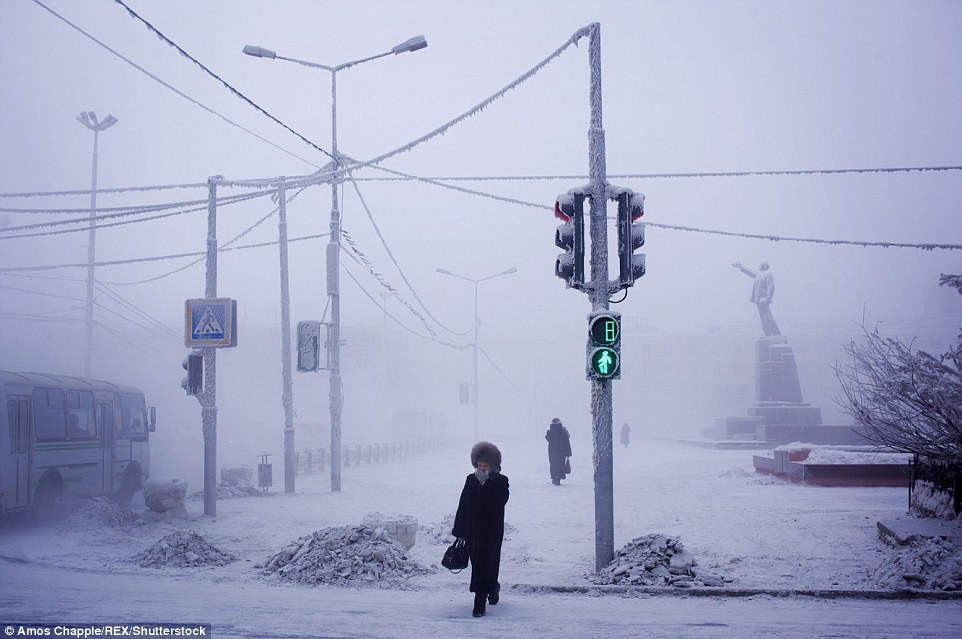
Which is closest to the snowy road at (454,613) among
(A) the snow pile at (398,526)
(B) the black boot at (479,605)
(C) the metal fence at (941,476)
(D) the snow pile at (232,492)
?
(B) the black boot at (479,605)

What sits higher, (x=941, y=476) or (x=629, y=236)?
(x=629, y=236)

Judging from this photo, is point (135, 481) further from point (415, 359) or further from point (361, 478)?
point (415, 359)

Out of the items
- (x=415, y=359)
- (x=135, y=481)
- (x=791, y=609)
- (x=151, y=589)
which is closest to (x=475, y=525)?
(x=791, y=609)

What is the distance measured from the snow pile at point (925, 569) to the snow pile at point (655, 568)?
174 cm

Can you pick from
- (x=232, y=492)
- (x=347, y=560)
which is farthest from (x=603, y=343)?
(x=232, y=492)

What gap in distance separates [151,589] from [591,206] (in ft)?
21.8

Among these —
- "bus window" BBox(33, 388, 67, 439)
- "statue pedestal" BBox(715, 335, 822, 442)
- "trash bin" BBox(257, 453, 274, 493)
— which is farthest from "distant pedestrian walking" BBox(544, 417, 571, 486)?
"statue pedestal" BBox(715, 335, 822, 442)

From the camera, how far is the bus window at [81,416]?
17.1 m

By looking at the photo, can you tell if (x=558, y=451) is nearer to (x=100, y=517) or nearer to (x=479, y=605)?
(x=100, y=517)

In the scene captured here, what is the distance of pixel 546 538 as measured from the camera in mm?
Result: 13539

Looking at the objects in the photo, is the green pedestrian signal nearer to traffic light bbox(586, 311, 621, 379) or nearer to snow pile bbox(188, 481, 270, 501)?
traffic light bbox(586, 311, 621, 379)

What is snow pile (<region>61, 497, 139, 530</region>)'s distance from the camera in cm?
1488

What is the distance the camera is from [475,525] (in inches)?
311

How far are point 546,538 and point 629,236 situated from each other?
225 inches
